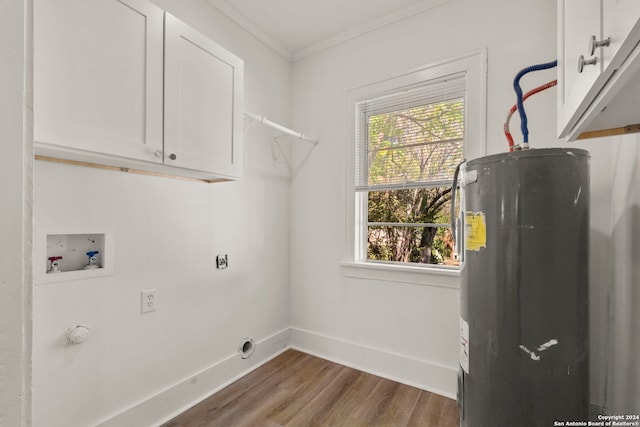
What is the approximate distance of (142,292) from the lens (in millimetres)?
1635

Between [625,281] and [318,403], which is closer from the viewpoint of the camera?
[625,281]

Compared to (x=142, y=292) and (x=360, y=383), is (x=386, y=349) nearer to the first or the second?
(x=360, y=383)

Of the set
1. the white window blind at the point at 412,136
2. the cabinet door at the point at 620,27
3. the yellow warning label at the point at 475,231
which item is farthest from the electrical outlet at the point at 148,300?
the cabinet door at the point at 620,27

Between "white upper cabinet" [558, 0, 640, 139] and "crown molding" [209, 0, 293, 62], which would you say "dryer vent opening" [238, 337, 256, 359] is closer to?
"white upper cabinet" [558, 0, 640, 139]

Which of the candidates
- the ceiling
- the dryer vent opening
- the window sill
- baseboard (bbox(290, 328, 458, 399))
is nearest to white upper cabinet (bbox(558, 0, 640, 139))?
the window sill

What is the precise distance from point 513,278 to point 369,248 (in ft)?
4.46

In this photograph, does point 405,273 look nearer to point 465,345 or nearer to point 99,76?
point 465,345

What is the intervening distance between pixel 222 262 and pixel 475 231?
1.61m

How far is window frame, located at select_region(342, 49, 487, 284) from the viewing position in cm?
189

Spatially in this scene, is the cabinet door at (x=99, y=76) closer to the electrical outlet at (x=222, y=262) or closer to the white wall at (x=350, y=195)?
the electrical outlet at (x=222, y=262)

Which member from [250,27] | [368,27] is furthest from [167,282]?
[368,27]

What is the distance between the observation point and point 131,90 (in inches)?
50.1

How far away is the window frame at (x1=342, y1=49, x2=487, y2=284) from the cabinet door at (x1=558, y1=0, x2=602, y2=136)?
0.81m

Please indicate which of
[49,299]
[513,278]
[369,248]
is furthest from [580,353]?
[49,299]
